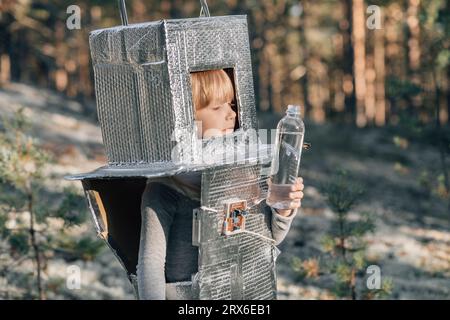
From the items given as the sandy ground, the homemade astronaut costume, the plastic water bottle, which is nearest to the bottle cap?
the plastic water bottle

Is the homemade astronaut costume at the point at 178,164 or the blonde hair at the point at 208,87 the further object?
the blonde hair at the point at 208,87

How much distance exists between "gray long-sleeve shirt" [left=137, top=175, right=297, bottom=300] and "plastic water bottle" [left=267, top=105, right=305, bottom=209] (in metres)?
0.30

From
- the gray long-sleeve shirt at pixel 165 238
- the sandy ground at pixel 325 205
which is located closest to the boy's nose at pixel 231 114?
the gray long-sleeve shirt at pixel 165 238

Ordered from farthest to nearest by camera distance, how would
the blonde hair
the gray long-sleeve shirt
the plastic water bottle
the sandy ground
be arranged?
the sandy ground < the blonde hair < the plastic water bottle < the gray long-sleeve shirt

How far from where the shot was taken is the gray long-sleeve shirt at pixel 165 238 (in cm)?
241

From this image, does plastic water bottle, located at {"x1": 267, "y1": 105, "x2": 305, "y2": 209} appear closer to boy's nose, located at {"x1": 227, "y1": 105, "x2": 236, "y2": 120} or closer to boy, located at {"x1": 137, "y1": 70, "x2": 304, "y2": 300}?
boy, located at {"x1": 137, "y1": 70, "x2": 304, "y2": 300}

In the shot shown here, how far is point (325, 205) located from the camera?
13.1 metres

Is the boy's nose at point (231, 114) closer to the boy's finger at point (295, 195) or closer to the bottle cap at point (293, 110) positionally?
the bottle cap at point (293, 110)

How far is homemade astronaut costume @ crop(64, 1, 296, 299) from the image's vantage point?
244 centimetres

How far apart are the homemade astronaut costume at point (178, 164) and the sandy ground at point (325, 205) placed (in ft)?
13.6

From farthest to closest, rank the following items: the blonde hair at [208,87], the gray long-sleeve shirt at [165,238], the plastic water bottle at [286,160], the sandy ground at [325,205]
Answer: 1. the sandy ground at [325,205]
2. the blonde hair at [208,87]
3. the plastic water bottle at [286,160]
4. the gray long-sleeve shirt at [165,238]

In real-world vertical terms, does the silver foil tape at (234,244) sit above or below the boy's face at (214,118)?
below

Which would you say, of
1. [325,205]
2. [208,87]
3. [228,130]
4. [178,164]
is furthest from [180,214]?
[325,205]

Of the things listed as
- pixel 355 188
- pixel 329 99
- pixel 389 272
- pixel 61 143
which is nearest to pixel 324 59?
pixel 329 99
